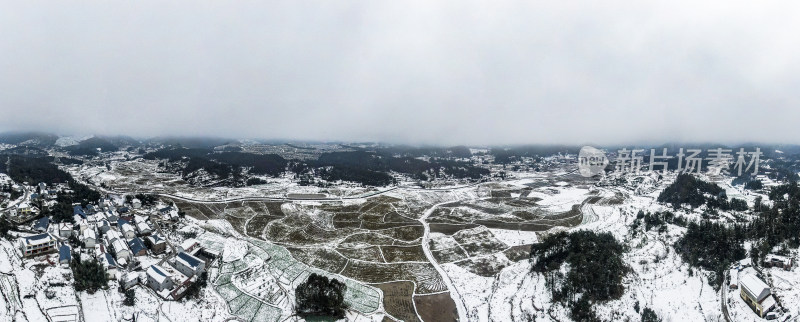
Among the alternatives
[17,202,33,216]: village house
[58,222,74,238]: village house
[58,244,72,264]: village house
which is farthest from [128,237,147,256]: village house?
[17,202,33,216]: village house

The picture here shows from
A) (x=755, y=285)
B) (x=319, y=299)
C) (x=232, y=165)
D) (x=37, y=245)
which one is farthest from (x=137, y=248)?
(x=232, y=165)

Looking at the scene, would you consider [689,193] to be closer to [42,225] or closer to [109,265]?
[109,265]

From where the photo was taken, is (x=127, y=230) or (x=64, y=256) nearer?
(x=64, y=256)

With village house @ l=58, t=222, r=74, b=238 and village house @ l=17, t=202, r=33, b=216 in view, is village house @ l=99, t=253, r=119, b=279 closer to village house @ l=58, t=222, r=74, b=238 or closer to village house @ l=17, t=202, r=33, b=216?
village house @ l=58, t=222, r=74, b=238

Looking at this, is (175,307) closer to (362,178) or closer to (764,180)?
(362,178)

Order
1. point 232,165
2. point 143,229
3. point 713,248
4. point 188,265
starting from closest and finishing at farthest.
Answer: point 713,248 < point 188,265 < point 143,229 < point 232,165

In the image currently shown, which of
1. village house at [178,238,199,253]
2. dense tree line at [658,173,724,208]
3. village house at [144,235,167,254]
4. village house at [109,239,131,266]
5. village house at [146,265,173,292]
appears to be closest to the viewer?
village house at [146,265,173,292]

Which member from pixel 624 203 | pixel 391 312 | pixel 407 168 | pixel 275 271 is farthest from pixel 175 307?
pixel 407 168
